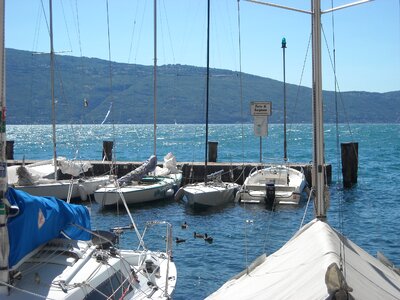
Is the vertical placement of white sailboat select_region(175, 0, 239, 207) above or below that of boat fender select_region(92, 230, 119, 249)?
below

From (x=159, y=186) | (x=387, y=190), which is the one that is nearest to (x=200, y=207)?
(x=159, y=186)

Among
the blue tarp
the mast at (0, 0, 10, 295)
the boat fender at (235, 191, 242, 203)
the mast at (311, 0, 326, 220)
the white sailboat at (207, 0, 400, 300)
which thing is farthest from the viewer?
the boat fender at (235, 191, 242, 203)

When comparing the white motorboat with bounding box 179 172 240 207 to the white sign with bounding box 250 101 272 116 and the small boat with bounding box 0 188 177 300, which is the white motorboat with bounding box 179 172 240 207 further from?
the small boat with bounding box 0 188 177 300

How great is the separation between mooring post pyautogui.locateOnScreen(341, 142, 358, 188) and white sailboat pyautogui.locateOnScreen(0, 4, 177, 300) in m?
27.9

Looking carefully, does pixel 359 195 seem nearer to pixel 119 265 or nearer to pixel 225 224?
pixel 225 224

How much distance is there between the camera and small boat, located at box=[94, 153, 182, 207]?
28141 millimetres

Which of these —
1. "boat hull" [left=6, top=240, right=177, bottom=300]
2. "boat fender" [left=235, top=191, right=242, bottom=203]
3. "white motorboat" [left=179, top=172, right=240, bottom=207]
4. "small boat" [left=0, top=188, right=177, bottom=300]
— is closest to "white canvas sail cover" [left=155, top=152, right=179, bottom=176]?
"white motorboat" [left=179, top=172, right=240, bottom=207]

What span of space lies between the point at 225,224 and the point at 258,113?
4.85 meters

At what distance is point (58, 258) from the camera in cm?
980

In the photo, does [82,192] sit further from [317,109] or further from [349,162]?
[317,109]

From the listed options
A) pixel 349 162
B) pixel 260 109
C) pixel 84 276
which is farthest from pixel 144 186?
pixel 84 276

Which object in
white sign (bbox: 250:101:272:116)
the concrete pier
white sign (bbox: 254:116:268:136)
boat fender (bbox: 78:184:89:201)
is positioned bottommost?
boat fender (bbox: 78:184:89:201)

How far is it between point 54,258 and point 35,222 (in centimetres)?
82

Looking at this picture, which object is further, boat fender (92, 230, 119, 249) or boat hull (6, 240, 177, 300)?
boat fender (92, 230, 119, 249)
